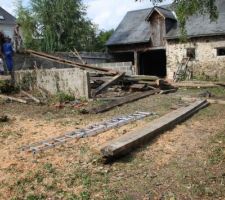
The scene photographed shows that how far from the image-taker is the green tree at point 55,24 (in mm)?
34469

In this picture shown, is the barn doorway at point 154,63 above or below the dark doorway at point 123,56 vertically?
below

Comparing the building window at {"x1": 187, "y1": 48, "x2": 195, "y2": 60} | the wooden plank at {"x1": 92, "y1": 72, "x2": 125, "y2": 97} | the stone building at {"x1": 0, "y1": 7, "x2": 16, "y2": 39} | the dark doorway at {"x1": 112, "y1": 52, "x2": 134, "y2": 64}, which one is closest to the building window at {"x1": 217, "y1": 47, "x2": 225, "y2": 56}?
the building window at {"x1": 187, "y1": 48, "x2": 195, "y2": 60}

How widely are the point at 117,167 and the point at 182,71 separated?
1940 centimetres

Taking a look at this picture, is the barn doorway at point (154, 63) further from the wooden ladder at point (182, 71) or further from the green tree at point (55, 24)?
the green tree at point (55, 24)

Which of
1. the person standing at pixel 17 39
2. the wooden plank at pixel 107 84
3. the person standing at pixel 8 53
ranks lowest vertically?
the wooden plank at pixel 107 84

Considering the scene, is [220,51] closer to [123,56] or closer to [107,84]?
[123,56]

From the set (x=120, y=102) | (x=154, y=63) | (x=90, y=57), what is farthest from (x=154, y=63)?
(x=120, y=102)

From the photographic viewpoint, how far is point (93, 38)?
38.6m

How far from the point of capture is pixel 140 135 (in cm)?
828

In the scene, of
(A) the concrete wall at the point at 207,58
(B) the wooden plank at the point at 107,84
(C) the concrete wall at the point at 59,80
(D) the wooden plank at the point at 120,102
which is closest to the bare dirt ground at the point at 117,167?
(D) the wooden plank at the point at 120,102

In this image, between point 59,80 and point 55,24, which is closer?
point 59,80

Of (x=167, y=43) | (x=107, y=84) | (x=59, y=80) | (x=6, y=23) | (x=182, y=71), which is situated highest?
(x=6, y=23)

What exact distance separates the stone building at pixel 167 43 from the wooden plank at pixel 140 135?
12523mm

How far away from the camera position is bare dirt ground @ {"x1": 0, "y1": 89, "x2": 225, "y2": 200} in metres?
6.07
